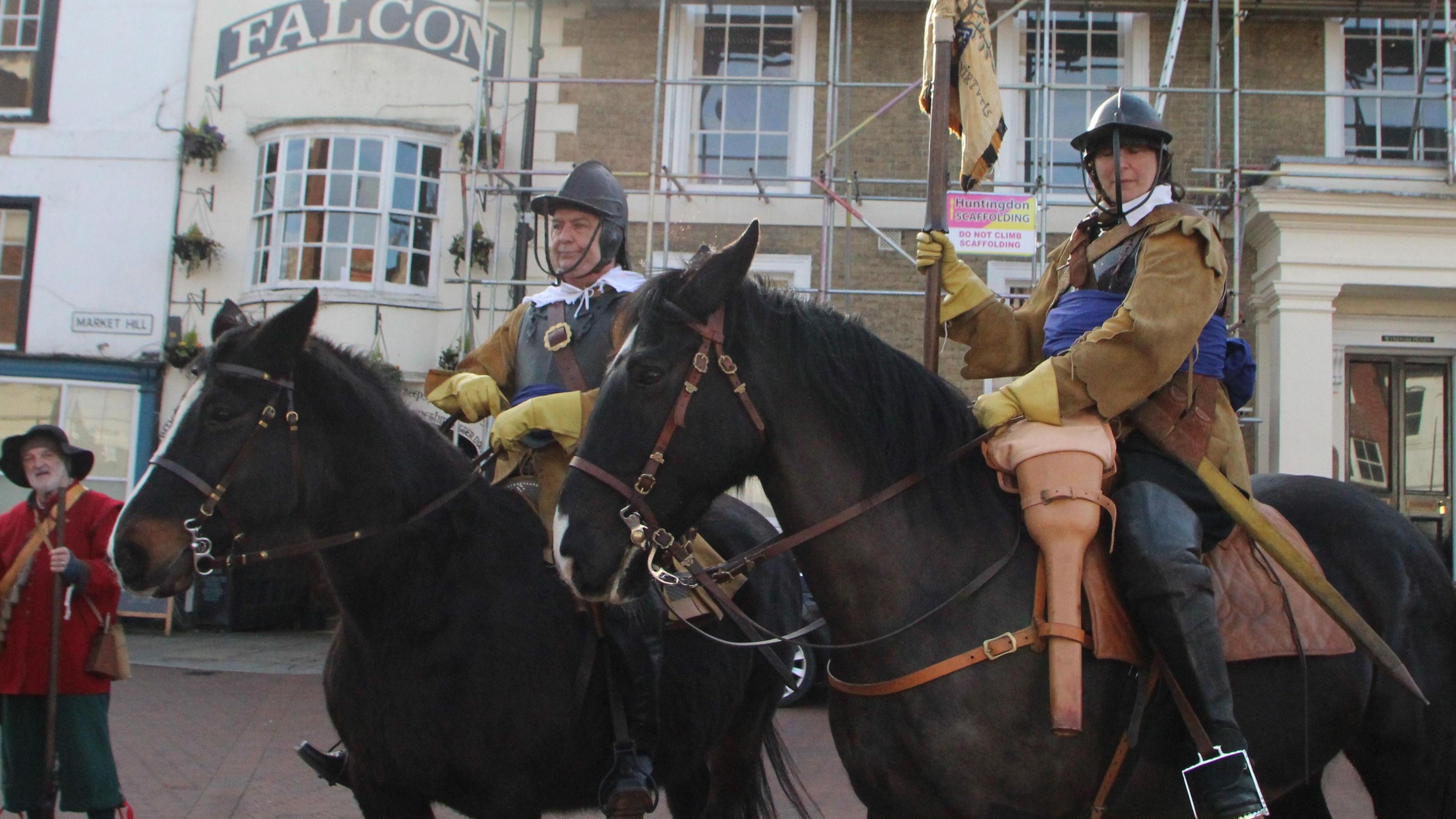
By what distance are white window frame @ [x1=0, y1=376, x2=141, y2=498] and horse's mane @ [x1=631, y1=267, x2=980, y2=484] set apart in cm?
1361

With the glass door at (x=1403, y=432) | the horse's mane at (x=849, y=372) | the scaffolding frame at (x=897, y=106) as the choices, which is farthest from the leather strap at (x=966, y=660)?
the glass door at (x=1403, y=432)

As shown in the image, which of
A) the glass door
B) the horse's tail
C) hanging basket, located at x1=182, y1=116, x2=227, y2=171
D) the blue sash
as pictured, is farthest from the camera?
hanging basket, located at x1=182, y1=116, x2=227, y2=171

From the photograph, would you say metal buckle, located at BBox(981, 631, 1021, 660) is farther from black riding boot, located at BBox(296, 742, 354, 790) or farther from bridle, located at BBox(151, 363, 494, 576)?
black riding boot, located at BBox(296, 742, 354, 790)

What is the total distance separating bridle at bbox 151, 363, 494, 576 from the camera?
10.8 feet

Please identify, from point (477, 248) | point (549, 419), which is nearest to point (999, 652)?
point (549, 419)

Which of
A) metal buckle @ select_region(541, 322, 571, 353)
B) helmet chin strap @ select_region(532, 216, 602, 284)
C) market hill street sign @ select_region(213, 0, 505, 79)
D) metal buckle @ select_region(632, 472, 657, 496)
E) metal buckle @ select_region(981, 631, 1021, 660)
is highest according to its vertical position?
market hill street sign @ select_region(213, 0, 505, 79)

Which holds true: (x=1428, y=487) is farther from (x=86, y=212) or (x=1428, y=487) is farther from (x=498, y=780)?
(x=86, y=212)

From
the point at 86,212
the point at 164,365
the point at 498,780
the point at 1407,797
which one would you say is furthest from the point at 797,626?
the point at 86,212

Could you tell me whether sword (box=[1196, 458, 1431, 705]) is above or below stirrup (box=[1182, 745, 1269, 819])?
above

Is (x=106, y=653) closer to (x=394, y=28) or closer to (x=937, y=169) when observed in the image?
(x=937, y=169)

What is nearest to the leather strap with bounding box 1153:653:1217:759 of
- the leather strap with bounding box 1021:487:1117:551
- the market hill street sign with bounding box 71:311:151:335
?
the leather strap with bounding box 1021:487:1117:551

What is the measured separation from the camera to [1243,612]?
3.08m

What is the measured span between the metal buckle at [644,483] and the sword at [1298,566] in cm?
145

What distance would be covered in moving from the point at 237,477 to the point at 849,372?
1791mm
